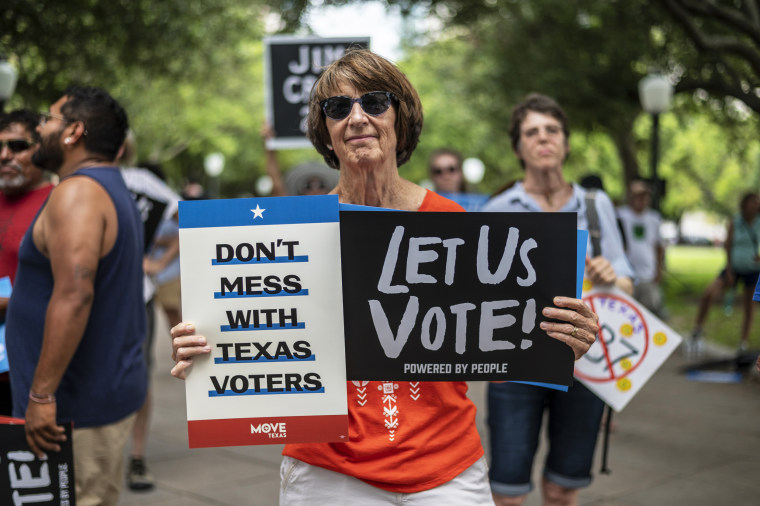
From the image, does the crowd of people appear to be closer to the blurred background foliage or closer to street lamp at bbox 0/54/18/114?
street lamp at bbox 0/54/18/114

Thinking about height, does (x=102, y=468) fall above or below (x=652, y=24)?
below

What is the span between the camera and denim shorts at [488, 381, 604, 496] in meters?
3.77

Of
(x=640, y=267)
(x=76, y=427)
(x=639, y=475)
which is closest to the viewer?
(x=76, y=427)

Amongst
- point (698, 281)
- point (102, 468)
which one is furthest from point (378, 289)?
point (698, 281)

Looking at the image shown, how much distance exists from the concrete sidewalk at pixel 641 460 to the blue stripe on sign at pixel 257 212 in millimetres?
3526

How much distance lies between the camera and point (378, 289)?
92.7 inches

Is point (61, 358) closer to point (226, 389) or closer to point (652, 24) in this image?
point (226, 389)

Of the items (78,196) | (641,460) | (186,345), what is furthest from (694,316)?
(186,345)

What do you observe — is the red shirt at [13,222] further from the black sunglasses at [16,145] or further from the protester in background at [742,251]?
the protester in background at [742,251]

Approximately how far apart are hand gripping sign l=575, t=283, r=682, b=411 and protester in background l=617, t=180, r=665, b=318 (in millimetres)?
5836

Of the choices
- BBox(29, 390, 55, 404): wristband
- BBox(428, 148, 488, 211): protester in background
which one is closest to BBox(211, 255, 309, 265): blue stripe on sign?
BBox(29, 390, 55, 404): wristband

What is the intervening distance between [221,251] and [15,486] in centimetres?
134

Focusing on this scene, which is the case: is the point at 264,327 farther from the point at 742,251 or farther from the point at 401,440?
the point at 742,251

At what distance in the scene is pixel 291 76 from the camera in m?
6.31
